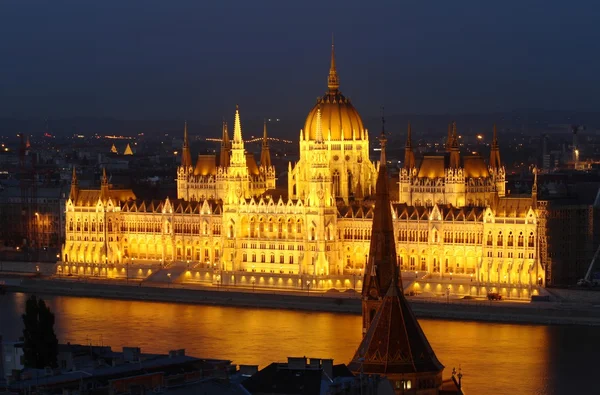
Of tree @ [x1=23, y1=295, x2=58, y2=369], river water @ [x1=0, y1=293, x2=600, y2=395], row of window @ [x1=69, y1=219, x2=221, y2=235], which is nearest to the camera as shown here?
tree @ [x1=23, y1=295, x2=58, y2=369]

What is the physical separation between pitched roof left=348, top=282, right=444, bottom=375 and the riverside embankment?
1291 inches

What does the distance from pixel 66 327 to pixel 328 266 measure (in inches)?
602

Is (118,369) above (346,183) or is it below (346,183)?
below

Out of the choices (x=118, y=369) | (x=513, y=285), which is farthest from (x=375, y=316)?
(x=513, y=285)

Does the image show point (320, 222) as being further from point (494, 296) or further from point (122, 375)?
point (122, 375)

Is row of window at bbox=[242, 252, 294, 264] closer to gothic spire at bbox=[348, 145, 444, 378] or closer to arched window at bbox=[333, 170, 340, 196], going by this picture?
arched window at bbox=[333, 170, 340, 196]

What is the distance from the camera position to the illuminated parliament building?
76938mm

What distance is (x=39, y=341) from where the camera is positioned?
44.2 metres

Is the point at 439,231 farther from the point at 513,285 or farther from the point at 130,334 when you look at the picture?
the point at 130,334

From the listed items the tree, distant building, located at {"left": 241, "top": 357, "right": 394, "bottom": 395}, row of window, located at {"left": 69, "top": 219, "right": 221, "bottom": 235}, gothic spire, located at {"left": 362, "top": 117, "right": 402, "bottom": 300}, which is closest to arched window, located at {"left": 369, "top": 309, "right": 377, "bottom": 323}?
gothic spire, located at {"left": 362, "top": 117, "right": 402, "bottom": 300}

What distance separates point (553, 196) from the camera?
83250mm

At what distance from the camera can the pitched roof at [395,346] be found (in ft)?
123

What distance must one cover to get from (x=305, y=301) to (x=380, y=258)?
34201 millimetres

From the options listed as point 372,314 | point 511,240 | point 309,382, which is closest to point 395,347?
point 309,382
